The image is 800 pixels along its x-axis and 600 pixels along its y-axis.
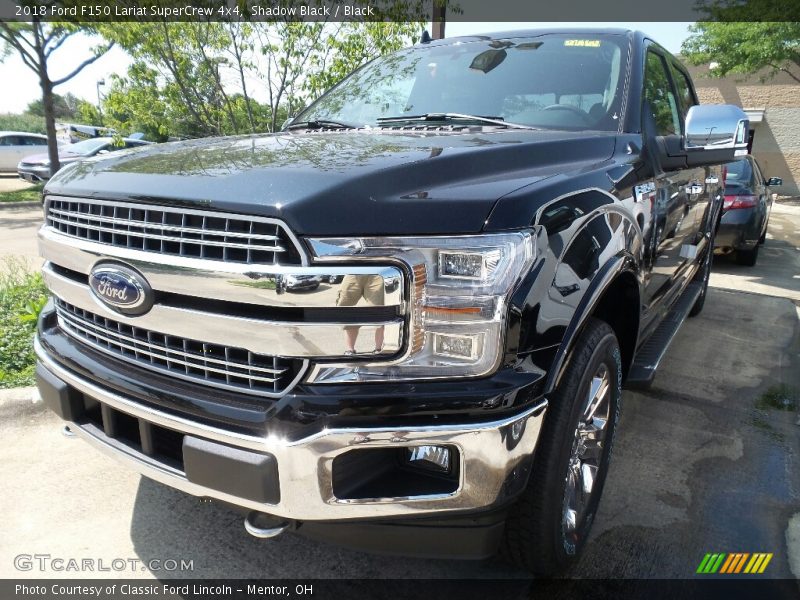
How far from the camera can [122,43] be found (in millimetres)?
6633

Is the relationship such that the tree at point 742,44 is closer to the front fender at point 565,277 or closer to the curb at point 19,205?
the curb at point 19,205

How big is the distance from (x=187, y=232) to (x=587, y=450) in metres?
1.65

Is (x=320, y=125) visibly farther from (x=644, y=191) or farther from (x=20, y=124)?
(x=20, y=124)

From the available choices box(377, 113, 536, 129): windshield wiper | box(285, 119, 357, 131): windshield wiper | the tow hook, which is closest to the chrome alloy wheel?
the tow hook

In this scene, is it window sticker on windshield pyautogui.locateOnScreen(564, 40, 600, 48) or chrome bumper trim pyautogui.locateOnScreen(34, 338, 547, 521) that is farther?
window sticker on windshield pyautogui.locateOnScreen(564, 40, 600, 48)

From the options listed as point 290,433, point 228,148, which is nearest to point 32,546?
point 290,433

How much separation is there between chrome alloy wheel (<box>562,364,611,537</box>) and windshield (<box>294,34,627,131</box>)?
116cm

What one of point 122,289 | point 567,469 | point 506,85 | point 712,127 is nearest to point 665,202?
point 712,127

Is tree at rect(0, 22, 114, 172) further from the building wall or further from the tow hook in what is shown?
the building wall

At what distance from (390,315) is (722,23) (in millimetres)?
21462

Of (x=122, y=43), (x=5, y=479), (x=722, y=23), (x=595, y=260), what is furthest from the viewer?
(x=722, y=23)

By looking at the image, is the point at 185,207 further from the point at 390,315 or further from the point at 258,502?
the point at 258,502

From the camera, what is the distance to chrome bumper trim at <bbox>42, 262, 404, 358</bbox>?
1.59 m

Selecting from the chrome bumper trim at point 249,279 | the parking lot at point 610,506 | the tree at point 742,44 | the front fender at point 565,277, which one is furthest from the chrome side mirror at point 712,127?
the tree at point 742,44
